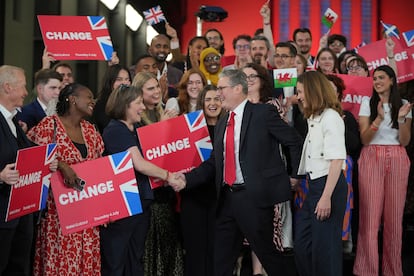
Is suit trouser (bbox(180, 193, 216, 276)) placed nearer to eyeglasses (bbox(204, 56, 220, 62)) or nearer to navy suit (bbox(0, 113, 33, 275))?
navy suit (bbox(0, 113, 33, 275))

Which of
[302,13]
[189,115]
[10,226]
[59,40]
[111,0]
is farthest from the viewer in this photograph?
[302,13]

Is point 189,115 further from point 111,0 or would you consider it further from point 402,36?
point 111,0

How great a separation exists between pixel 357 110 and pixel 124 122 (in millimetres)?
2351

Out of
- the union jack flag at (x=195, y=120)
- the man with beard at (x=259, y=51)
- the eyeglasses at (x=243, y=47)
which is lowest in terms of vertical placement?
the union jack flag at (x=195, y=120)

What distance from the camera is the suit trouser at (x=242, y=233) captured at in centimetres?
515

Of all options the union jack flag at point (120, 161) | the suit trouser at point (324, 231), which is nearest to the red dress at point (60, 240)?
the union jack flag at point (120, 161)

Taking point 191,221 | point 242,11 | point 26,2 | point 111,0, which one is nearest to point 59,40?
point 191,221

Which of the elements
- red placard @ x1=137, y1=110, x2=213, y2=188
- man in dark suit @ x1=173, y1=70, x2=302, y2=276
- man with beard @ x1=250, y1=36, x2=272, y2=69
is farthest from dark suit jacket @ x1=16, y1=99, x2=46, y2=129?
man with beard @ x1=250, y1=36, x2=272, y2=69

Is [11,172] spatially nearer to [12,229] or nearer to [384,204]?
[12,229]

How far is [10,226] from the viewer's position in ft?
15.5

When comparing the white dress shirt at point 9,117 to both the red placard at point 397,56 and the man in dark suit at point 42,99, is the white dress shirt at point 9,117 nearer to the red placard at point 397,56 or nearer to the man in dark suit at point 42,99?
the man in dark suit at point 42,99

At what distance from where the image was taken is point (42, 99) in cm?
599

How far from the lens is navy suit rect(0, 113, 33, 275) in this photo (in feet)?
15.5

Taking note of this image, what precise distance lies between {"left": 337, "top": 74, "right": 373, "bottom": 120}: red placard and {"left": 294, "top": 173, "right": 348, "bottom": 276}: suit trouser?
164 cm
